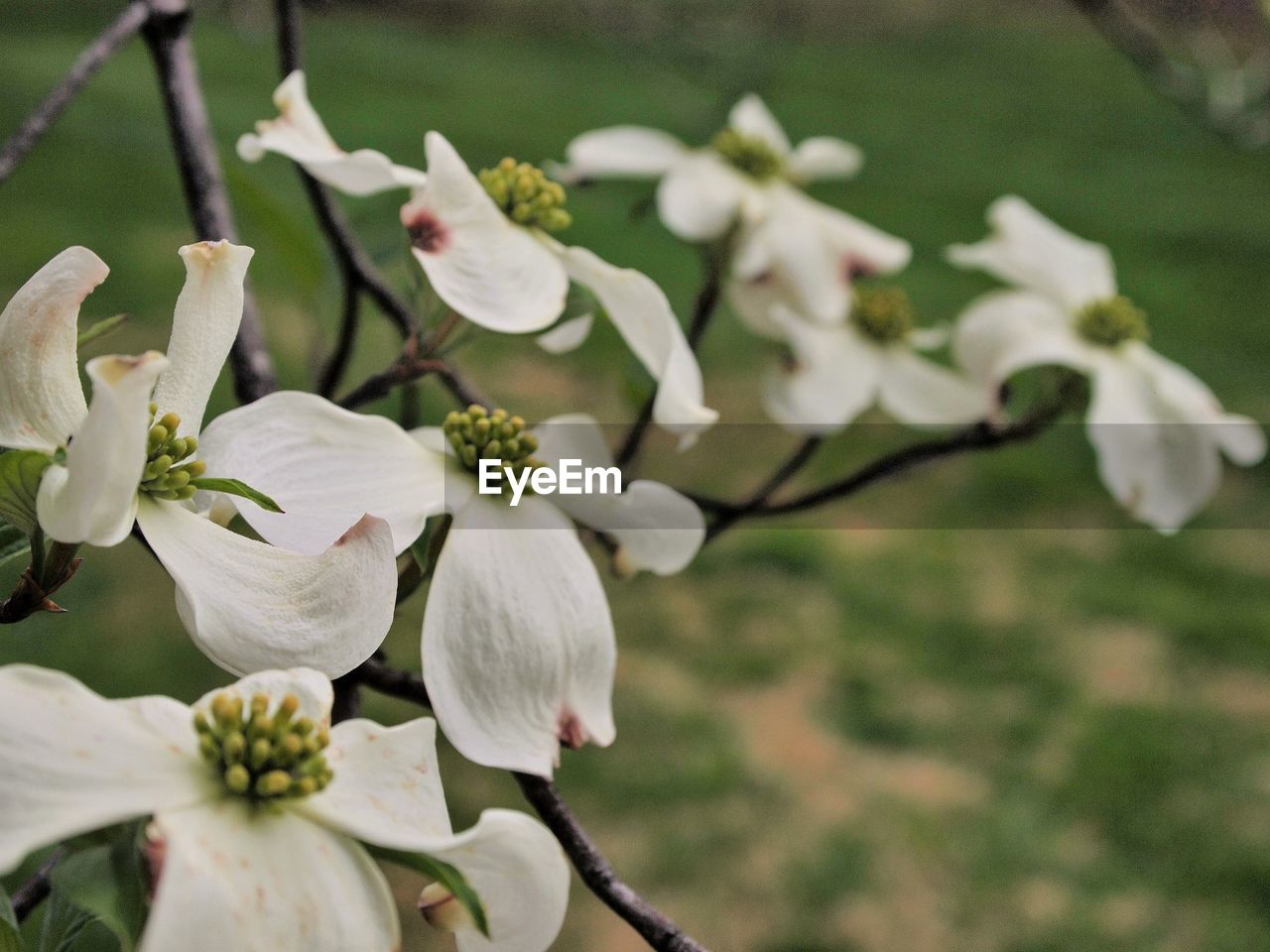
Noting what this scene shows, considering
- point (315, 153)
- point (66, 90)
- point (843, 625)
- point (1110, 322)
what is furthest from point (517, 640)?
point (843, 625)

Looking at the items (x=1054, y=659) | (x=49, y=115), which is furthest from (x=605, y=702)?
(x=1054, y=659)


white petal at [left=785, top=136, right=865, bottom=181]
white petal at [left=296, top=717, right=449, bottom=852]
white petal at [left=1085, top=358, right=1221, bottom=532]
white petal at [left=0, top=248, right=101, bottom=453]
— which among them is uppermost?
white petal at [left=0, top=248, right=101, bottom=453]

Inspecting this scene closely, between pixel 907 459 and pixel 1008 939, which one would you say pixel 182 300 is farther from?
pixel 1008 939

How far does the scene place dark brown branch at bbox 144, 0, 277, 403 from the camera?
323 mm

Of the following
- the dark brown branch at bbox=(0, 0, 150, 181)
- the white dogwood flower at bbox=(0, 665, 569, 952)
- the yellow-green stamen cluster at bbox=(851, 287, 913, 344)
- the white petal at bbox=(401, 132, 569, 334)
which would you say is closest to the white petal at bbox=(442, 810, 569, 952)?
the white dogwood flower at bbox=(0, 665, 569, 952)

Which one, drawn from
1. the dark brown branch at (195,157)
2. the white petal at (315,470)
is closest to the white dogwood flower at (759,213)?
the dark brown branch at (195,157)

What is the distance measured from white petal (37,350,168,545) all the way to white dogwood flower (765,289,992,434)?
1.01ft

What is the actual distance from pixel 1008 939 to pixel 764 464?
86 centimetres

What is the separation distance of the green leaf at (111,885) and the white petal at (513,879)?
4 cm

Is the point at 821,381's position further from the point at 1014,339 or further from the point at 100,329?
the point at 100,329

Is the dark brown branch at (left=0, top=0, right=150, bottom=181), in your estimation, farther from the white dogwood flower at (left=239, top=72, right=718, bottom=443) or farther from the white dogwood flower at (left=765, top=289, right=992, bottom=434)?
the white dogwood flower at (left=765, top=289, right=992, bottom=434)

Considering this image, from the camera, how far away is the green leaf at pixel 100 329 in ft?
0.72

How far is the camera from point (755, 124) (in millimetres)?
574

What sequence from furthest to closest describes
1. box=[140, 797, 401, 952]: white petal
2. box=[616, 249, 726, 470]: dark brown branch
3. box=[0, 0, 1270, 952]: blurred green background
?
box=[0, 0, 1270, 952]: blurred green background < box=[616, 249, 726, 470]: dark brown branch < box=[140, 797, 401, 952]: white petal
